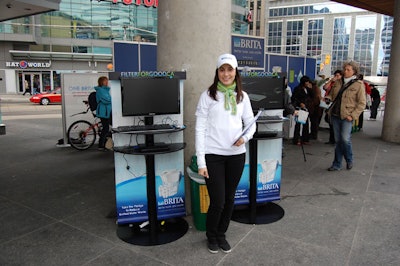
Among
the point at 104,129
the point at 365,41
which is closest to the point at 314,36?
the point at 365,41

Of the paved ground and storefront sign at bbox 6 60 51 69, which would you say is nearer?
the paved ground

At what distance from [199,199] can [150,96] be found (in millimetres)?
1213

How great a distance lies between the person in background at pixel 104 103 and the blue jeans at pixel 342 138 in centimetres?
461

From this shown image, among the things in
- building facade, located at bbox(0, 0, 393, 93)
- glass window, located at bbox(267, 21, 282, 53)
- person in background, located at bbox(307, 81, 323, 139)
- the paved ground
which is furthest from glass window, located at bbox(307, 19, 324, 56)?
the paved ground

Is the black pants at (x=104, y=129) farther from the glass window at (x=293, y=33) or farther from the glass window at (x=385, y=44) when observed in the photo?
the glass window at (x=293, y=33)

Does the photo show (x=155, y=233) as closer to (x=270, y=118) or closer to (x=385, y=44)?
(x=270, y=118)

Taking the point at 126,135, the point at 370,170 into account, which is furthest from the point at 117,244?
the point at 370,170

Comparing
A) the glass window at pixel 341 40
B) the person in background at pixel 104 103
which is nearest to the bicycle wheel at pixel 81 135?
the person in background at pixel 104 103

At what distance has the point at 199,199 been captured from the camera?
3.56 metres

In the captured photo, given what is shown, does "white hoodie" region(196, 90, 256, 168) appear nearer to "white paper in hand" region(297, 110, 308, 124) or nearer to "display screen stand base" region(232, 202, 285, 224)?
"display screen stand base" region(232, 202, 285, 224)

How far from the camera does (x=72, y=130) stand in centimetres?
809

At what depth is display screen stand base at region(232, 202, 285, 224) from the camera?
3916 millimetres

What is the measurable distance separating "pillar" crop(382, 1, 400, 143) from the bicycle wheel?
26.0 ft

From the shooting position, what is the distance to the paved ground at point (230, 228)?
312cm
